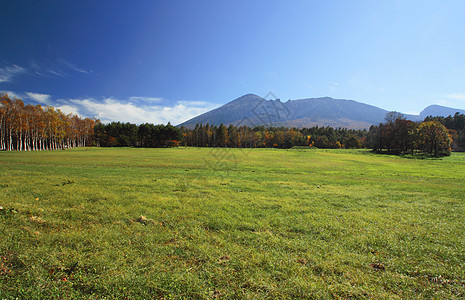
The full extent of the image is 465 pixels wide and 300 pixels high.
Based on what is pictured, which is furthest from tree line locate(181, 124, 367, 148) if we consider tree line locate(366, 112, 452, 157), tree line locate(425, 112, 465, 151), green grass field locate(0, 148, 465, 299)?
green grass field locate(0, 148, 465, 299)

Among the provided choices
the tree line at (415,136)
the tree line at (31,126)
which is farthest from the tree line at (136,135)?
the tree line at (415,136)

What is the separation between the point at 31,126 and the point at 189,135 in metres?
74.3

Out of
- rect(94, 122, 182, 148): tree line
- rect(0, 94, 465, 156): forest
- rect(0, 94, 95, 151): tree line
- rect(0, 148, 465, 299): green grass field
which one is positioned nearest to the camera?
rect(0, 148, 465, 299): green grass field

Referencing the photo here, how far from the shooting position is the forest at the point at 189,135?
171 ft

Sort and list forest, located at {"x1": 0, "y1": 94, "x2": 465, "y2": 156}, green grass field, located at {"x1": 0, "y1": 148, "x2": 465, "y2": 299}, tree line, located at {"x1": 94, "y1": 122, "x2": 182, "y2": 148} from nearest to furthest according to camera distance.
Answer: green grass field, located at {"x1": 0, "y1": 148, "x2": 465, "y2": 299} < forest, located at {"x1": 0, "y1": 94, "x2": 465, "y2": 156} < tree line, located at {"x1": 94, "y1": 122, "x2": 182, "y2": 148}

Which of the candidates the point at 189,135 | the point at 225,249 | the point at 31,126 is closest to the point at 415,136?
the point at 225,249

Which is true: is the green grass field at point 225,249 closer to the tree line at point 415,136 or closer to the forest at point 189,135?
the tree line at point 415,136

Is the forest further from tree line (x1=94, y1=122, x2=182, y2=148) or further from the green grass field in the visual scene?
the green grass field

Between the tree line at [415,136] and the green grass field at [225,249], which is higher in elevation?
the tree line at [415,136]

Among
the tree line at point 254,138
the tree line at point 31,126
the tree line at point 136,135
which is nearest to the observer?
the tree line at point 31,126

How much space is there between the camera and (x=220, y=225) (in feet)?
18.0

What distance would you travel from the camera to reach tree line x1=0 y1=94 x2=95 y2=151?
50.3 m

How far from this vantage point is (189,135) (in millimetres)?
122938

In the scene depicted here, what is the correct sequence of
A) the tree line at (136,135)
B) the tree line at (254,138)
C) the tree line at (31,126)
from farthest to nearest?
the tree line at (254,138)
the tree line at (136,135)
the tree line at (31,126)
